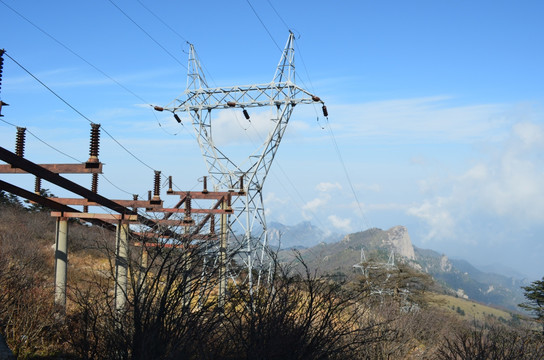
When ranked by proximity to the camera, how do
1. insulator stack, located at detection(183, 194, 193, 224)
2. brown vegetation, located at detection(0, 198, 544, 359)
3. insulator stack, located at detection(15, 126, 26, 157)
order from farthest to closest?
1. insulator stack, located at detection(183, 194, 193, 224)
2. insulator stack, located at detection(15, 126, 26, 157)
3. brown vegetation, located at detection(0, 198, 544, 359)

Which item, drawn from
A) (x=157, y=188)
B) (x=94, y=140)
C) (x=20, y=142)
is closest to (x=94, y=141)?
(x=94, y=140)

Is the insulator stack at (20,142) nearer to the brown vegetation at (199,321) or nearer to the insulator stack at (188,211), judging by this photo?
the brown vegetation at (199,321)

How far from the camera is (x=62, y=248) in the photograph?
51.2 feet

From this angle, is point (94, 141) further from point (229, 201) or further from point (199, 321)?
point (229, 201)

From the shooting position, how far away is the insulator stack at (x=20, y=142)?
12.7 meters

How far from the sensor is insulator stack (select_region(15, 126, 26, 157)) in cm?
1271

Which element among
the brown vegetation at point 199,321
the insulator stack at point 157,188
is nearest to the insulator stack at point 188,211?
the insulator stack at point 157,188

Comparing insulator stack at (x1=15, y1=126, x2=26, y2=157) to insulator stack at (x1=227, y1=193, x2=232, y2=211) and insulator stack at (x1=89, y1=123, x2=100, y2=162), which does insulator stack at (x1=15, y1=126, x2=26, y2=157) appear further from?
insulator stack at (x1=227, y1=193, x2=232, y2=211)

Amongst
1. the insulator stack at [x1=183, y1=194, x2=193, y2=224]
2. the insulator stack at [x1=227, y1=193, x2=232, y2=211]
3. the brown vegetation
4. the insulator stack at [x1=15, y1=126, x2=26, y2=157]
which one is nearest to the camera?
the brown vegetation

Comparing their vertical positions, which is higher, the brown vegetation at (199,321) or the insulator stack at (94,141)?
the insulator stack at (94,141)

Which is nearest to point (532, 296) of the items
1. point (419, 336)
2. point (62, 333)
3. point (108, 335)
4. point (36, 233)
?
point (419, 336)

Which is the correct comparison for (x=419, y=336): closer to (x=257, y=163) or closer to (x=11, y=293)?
(x=257, y=163)

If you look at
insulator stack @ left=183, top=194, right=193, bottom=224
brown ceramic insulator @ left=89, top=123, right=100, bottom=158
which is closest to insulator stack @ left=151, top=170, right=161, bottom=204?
insulator stack @ left=183, top=194, right=193, bottom=224

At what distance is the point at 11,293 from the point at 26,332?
0.97 metres
